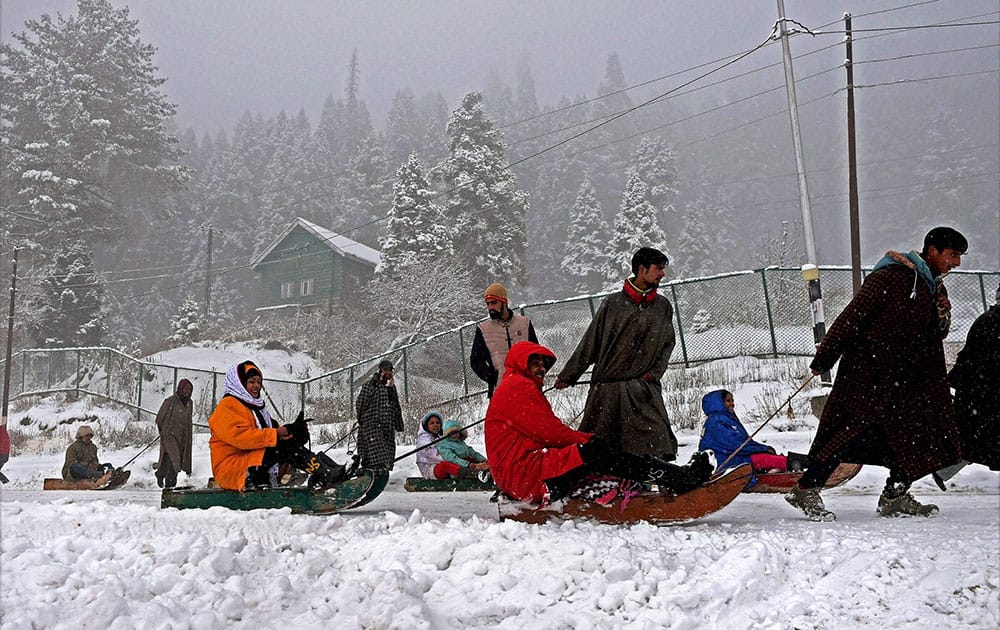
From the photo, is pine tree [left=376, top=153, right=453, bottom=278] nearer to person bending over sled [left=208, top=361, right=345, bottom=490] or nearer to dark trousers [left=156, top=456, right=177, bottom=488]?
dark trousers [left=156, top=456, right=177, bottom=488]

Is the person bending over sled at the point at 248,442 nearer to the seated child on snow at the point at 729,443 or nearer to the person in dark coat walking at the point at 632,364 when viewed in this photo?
the person in dark coat walking at the point at 632,364

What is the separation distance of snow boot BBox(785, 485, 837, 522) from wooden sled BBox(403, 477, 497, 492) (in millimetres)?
3793

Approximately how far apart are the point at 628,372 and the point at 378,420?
13.0 ft

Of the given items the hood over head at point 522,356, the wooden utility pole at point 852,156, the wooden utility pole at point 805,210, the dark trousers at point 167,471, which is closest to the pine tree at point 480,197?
the wooden utility pole at point 852,156

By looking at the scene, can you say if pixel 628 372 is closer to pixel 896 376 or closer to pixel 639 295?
pixel 639 295

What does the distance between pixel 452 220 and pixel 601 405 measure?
3213cm

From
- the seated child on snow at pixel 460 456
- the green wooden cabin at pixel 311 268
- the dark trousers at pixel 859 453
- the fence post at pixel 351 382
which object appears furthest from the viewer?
the green wooden cabin at pixel 311 268

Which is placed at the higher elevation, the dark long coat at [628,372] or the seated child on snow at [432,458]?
the dark long coat at [628,372]

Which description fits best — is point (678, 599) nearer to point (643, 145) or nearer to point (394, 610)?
point (394, 610)

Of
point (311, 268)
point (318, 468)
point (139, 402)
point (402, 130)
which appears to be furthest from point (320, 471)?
point (402, 130)

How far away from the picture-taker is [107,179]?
3969cm

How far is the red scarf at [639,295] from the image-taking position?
5.52 m

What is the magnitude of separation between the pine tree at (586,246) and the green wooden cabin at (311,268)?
47.3ft

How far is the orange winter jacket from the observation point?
19.6 feet
